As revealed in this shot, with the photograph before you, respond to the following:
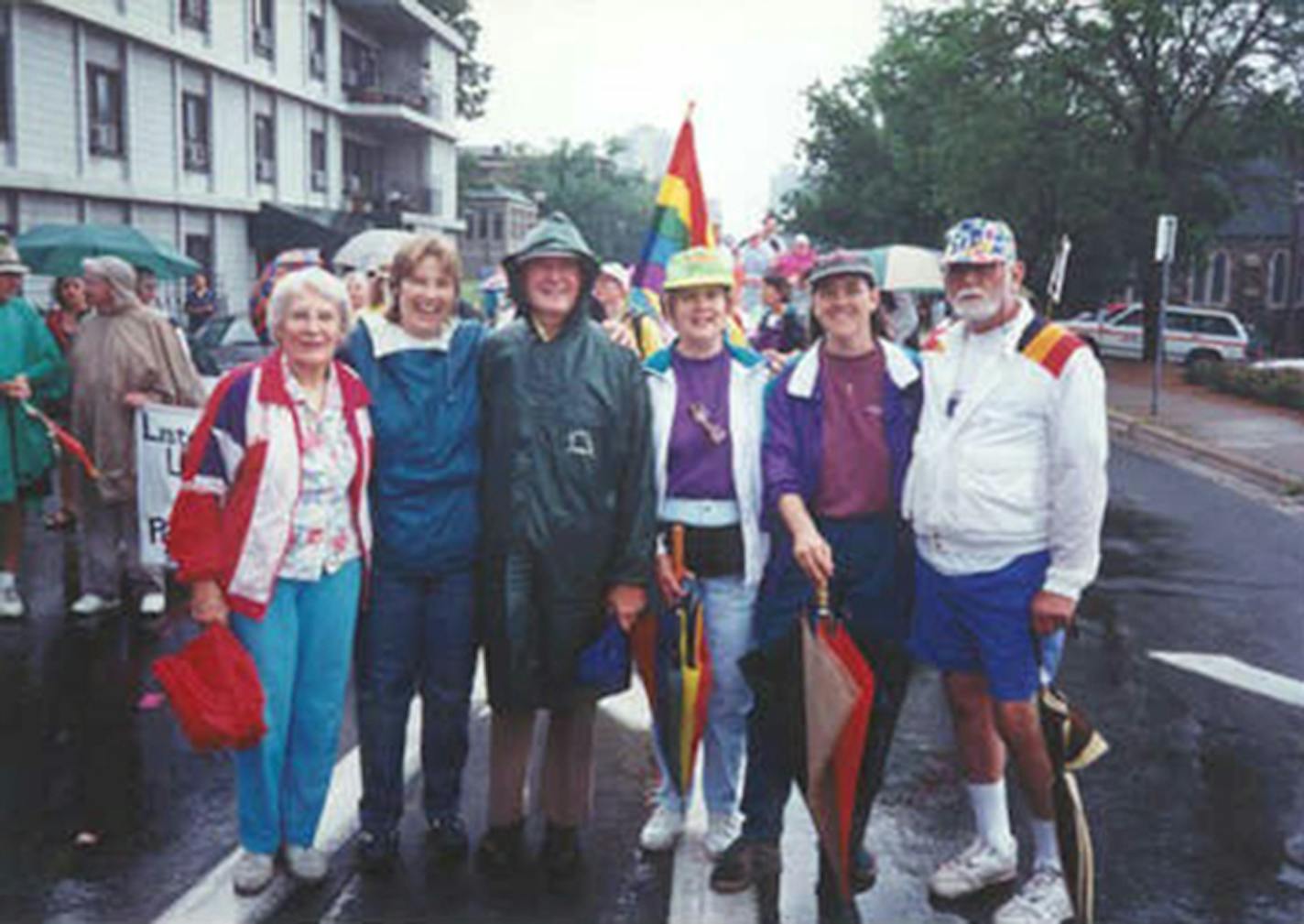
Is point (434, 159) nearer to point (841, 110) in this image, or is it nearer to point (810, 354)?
point (841, 110)

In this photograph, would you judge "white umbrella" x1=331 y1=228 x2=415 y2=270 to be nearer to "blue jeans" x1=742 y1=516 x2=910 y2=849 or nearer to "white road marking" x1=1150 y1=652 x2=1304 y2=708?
"blue jeans" x1=742 y1=516 x2=910 y2=849

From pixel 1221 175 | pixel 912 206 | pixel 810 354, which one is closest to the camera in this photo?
pixel 810 354

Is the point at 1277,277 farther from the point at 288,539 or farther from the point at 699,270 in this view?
the point at 288,539

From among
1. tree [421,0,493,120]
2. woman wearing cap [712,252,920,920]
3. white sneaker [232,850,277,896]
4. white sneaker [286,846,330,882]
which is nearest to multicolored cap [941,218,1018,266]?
woman wearing cap [712,252,920,920]

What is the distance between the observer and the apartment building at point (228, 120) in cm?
2248

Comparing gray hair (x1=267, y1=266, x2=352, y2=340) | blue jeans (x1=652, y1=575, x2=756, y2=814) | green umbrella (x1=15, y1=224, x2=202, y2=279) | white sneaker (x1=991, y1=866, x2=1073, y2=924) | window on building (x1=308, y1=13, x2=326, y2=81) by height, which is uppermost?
window on building (x1=308, y1=13, x2=326, y2=81)

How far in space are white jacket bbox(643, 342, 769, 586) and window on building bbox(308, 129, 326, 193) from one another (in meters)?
34.1

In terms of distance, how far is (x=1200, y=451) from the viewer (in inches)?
623

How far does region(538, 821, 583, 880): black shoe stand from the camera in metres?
4.18

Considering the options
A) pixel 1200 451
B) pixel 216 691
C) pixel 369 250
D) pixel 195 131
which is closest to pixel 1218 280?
pixel 195 131

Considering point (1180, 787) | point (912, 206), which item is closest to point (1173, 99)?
point (912, 206)

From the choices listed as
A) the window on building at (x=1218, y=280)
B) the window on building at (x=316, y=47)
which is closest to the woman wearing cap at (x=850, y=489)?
the window on building at (x=316, y=47)

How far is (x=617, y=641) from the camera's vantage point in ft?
13.9

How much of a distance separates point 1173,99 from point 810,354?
97.1 feet
